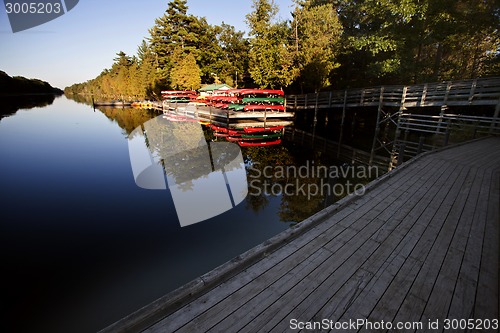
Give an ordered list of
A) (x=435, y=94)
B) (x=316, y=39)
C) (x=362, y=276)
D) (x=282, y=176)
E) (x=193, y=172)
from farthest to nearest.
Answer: (x=316, y=39) → (x=435, y=94) → (x=193, y=172) → (x=282, y=176) → (x=362, y=276)

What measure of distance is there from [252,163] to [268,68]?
1688 cm

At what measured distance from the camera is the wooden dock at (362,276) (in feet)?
7.32

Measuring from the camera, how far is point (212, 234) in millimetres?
6121

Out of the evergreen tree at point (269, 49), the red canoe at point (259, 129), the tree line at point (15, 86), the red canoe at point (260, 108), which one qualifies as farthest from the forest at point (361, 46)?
the tree line at point (15, 86)

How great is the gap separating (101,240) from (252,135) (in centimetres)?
1446

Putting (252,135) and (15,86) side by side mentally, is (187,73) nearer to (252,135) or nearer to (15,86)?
(252,135)

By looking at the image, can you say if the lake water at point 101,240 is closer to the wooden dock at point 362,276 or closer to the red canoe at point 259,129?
the wooden dock at point 362,276

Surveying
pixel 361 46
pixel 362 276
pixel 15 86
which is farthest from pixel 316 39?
pixel 15 86

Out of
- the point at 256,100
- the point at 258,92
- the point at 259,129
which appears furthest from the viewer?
the point at 256,100

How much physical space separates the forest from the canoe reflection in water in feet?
43.4

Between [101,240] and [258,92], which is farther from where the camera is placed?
[258,92]

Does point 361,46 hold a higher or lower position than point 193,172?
higher

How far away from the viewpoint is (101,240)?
5.82 meters

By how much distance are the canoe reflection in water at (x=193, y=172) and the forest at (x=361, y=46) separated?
13225 mm
